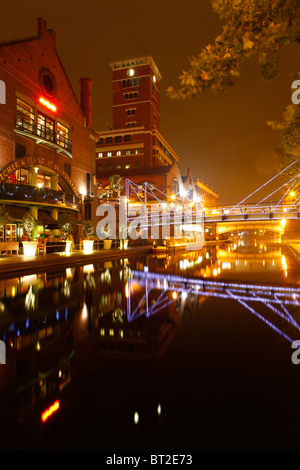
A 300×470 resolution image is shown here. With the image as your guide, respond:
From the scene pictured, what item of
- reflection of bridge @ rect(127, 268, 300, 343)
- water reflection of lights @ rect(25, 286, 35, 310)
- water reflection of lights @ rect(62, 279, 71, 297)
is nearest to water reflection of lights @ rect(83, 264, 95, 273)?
water reflection of lights @ rect(62, 279, 71, 297)

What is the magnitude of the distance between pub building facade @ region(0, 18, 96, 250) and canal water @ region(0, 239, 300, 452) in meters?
19.9

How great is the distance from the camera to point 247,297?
9.38 m

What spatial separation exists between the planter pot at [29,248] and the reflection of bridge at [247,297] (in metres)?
12.3

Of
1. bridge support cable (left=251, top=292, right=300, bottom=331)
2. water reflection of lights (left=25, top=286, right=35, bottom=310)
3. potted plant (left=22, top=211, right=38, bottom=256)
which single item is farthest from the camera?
potted plant (left=22, top=211, right=38, bottom=256)

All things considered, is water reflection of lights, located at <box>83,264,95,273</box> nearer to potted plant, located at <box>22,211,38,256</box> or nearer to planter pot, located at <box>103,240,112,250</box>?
potted plant, located at <box>22,211,38,256</box>

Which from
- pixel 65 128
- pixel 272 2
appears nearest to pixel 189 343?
pixel 272 2

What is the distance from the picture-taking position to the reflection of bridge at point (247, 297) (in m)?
6.46

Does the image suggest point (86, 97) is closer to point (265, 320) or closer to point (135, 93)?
point (135, 93)

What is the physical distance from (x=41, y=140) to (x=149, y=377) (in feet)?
99.2

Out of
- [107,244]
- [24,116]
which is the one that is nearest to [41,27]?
[24,116]

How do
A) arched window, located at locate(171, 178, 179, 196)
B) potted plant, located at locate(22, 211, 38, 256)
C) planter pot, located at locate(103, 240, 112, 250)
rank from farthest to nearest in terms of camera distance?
arched window, located at locate(171, 178, 179, 196) → planter pot, located at locate(103, 240, 112, 250) → potted plant, located at locate(22, 211, 38, 256)

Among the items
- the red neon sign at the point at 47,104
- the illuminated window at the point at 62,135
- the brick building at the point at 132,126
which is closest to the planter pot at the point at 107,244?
the illuminated window at the point at 62,135

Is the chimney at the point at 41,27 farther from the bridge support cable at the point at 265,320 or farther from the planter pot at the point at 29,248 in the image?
the bridge support cable at the point at 265,320

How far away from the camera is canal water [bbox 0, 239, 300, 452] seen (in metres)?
2.65
